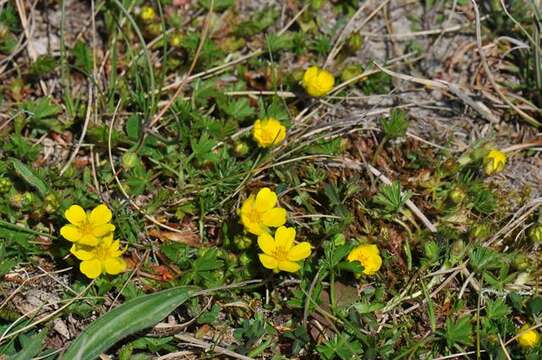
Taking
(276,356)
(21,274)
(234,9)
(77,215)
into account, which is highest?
(234,9)

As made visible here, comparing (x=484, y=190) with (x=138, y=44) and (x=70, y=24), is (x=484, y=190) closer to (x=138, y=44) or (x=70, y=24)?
(x=138, y=44)

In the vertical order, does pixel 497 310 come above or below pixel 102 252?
below

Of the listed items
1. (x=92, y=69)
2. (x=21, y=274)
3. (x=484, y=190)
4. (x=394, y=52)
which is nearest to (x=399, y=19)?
(x=394, y=52)

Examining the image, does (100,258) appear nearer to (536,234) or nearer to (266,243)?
(266,243)

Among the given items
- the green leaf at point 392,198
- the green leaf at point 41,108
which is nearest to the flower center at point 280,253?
the green leaf at point 392,198

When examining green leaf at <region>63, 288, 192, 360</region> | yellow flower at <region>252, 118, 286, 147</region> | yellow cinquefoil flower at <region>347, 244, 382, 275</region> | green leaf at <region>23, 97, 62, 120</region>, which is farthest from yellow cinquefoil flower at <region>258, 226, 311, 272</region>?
green leaf at <region>23, 97, 62, 120</region>

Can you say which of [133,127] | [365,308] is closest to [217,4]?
[133,127]

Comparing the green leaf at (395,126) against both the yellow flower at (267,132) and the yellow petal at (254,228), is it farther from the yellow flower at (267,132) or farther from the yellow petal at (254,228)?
the yellow petal at (254,228)
